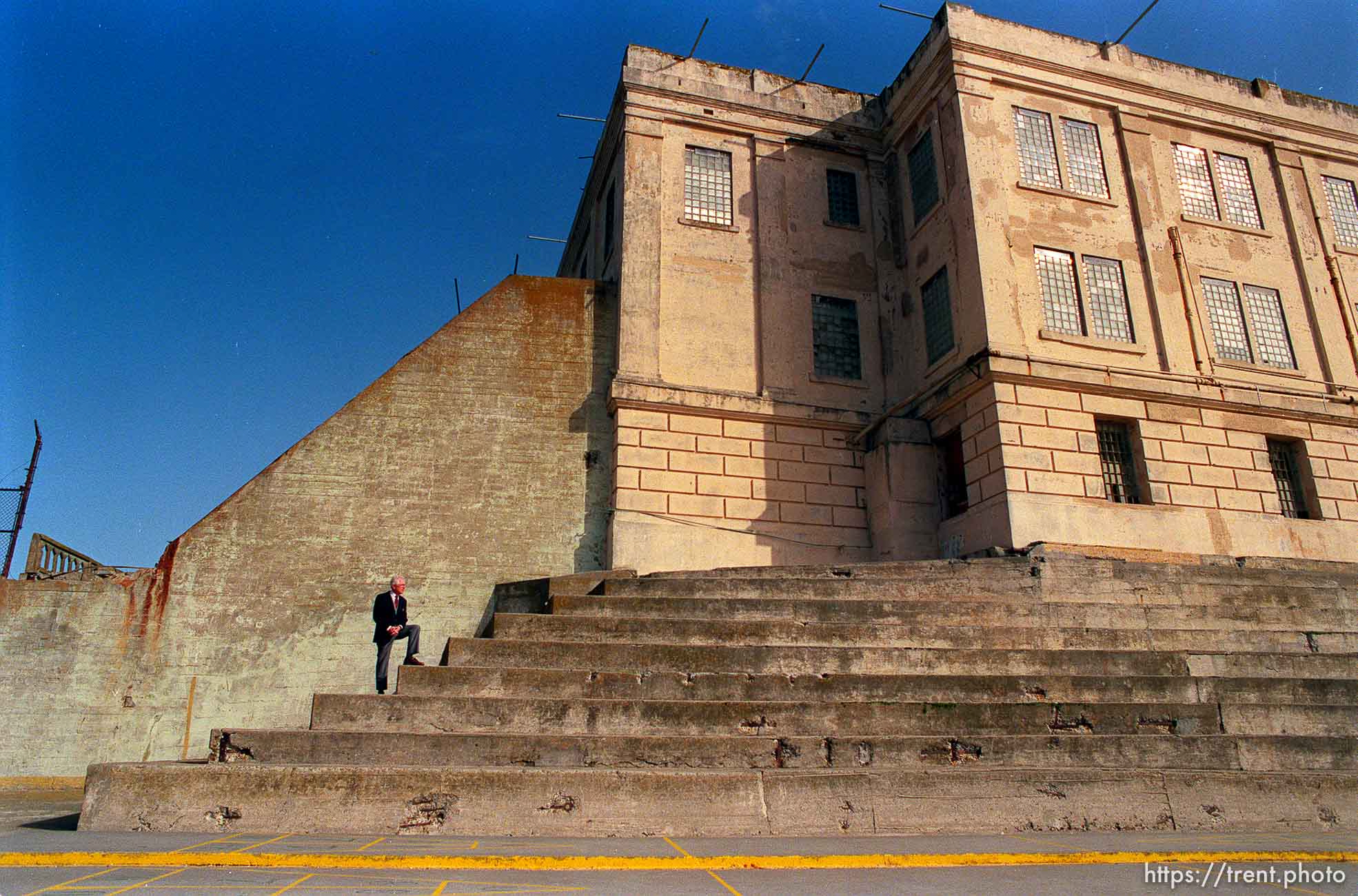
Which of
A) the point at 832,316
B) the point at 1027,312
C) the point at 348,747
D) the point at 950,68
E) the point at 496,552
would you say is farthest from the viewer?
the point at 832,316

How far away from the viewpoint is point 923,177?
1953cm

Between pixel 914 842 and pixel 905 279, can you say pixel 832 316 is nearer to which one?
pixel 905 279

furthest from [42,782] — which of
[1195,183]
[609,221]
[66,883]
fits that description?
[1195,183]

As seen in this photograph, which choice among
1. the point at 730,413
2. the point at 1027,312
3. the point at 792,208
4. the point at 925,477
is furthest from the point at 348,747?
the point at 792,208

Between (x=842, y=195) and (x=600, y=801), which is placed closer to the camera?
(x=600, y=801)

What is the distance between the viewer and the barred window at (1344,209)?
20547mm

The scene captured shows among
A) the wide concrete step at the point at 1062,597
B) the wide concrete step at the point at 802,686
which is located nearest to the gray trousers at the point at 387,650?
the wide concrete step at the point at 802,686

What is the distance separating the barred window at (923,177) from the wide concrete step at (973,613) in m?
10.3

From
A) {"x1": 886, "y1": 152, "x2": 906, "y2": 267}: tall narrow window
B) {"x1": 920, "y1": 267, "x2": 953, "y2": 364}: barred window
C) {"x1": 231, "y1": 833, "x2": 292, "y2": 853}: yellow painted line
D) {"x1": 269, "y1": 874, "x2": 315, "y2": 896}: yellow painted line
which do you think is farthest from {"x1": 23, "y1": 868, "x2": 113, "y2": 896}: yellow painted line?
{"x1": 886, "y1": 152, "x2": 906, "y2": 267}: tall narrow window

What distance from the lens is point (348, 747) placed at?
7309 millimetres

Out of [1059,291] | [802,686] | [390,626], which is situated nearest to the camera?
[802,686]

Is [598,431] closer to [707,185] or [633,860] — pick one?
[707,185]

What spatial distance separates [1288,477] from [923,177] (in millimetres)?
9517

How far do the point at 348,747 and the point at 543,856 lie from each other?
2685mm
